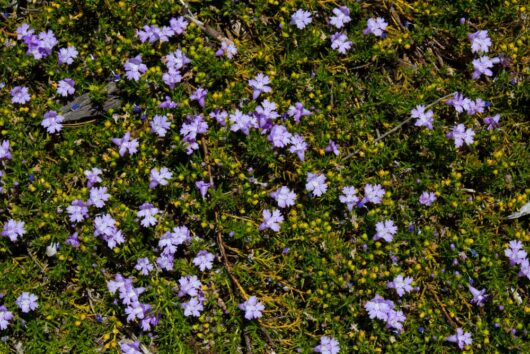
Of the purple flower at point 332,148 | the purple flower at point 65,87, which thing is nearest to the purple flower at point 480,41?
the purple flower at point 332,148

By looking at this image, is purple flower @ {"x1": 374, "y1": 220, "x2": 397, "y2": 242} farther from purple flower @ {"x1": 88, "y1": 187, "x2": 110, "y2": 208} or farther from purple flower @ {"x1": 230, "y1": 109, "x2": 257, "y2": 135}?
purple flower @ {"x1": 88, "y1": 187, "x2": 110, "y2": 208}

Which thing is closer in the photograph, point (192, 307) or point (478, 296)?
point (192, 307)

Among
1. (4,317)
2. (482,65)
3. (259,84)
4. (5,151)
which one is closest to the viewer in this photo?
(4,317)

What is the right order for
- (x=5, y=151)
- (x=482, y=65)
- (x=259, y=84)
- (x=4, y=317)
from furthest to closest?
(x=482, y=65)
(x=259, y=84)
(x=5, y=151)
(x=4, y=317)

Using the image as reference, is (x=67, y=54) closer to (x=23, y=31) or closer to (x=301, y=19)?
(x=23, y=31)

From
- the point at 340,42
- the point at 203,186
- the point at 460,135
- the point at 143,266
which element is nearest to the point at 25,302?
the point at 143,266

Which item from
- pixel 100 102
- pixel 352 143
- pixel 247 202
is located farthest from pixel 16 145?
pixel 352 143
